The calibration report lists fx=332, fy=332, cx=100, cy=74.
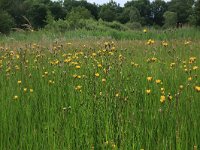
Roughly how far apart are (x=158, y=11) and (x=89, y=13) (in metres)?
22.1

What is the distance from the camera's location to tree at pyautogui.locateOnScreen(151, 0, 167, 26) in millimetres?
60106

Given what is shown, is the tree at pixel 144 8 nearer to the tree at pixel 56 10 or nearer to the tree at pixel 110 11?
the tree at pixel 110 11

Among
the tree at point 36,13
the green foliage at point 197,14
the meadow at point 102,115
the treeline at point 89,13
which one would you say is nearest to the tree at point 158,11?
the treeline at point 89,13

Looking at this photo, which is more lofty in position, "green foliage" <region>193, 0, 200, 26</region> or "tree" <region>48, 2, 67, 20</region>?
"tree" <region>48, 2, 67, 20</region>

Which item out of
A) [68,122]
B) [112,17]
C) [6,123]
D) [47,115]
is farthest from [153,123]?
[112,17]

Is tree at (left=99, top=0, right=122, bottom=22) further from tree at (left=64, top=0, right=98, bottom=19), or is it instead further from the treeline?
tree at (left=64, top=0, right=98, bottom=19)

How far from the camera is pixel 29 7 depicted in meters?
37.1

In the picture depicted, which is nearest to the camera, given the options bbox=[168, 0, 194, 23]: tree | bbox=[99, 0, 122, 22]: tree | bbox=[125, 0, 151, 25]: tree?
bbox=[168, 0, 194, 23]: tree

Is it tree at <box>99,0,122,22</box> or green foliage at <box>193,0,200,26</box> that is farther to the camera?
tree at <box>99,0,122,22</box>

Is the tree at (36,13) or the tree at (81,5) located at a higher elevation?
the tree at (81,5)

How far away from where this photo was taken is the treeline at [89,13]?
839 inches

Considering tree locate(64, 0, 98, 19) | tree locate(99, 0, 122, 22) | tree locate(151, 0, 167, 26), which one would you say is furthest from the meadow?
tree locate(151, 0, 167, 26)

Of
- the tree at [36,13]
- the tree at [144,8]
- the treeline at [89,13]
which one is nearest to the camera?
the treeline at [89,13]

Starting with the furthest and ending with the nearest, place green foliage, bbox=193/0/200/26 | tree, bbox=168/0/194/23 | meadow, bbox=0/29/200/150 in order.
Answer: tree, bbox=168/0/194/23 → green foliage, bbox=193/0/200/26 → meadow, bbox=0/29/200/150
